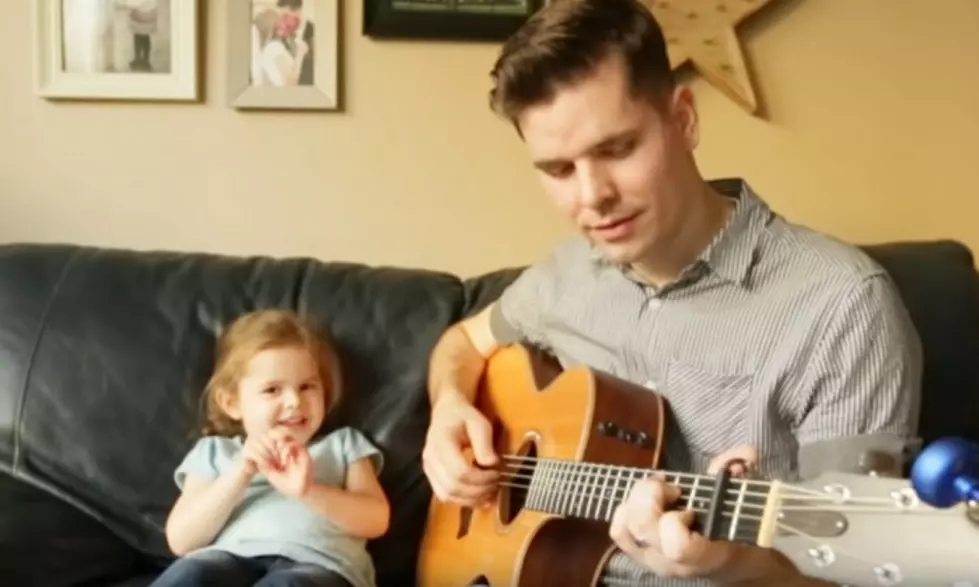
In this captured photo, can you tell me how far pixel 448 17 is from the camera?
209 cm

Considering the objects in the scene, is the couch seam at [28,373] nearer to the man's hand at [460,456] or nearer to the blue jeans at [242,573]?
the blue jeans at [242,573]

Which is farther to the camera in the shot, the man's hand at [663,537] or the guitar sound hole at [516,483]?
the guitar sound hole at [516,483]

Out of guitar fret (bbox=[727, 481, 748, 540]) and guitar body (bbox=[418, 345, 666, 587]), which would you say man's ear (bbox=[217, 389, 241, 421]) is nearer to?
guitar body (bbox=[418, 345, 666, 587])

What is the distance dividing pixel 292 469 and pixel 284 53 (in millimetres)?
840

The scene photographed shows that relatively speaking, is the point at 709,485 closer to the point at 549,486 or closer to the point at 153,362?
the point at 549,486

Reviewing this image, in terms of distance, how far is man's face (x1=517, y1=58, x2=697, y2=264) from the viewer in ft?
4.28

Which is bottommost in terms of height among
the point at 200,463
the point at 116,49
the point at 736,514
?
the point at 200,463

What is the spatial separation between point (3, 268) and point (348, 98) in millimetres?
675

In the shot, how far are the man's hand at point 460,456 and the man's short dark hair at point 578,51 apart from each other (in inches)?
18.0

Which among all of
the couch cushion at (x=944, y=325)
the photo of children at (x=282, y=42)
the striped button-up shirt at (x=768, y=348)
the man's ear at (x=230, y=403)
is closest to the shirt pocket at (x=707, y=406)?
the striped button-up shirt at (x=768, y=348)

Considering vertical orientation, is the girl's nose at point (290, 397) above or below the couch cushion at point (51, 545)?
above

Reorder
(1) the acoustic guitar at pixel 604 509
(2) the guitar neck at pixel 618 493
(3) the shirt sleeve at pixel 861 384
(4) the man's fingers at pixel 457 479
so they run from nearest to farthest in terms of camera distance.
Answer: (1) the acoustic guitar at pixel 604 509, (2) the guitar neck at pixel 618 493, (3) the shirt sleeve at pixel 861 384, (4) the man's fingers at pixel 457 479

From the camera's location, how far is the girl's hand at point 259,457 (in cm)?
165

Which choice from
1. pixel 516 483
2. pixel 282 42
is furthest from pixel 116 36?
pixel 516 483
